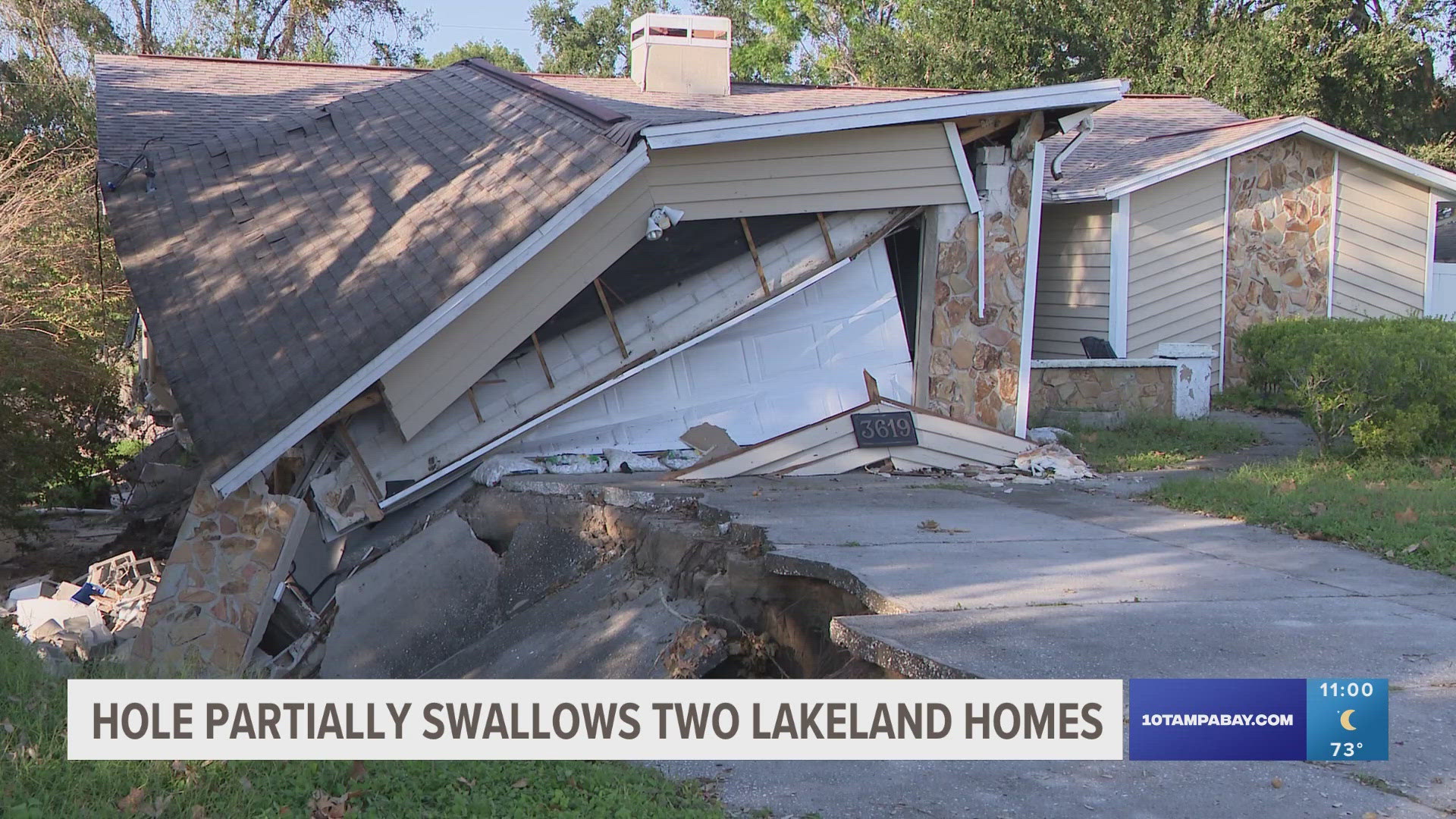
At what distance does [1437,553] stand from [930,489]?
357 centimetres

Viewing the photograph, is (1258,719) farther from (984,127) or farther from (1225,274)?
(1225,274)

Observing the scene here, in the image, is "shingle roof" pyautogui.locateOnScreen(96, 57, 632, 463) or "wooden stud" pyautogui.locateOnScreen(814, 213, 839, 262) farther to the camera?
"wooden stud" pyautogui.locateOnScreen(814, 213, 839, 262)

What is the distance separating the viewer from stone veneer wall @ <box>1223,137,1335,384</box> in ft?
54.2

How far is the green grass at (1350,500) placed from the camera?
7629 mm

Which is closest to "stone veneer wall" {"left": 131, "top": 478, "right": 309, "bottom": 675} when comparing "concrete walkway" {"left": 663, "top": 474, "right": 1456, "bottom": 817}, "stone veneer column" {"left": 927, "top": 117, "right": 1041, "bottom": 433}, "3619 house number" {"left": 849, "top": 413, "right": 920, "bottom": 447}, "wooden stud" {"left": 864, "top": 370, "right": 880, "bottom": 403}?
"concrete walkway" {"left": 663, "top": 474, "right": 1456, "bottom": 817}

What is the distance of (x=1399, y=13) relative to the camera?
25.7 meters

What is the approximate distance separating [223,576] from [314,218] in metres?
4.51

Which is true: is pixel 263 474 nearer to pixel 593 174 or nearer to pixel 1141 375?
pixel 593 174

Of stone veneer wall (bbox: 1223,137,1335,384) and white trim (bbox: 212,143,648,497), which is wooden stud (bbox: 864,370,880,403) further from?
stone veneer wall (bbox: 1223,137,1335,384)

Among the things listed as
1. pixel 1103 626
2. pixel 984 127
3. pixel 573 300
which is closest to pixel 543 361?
pixel 573 300

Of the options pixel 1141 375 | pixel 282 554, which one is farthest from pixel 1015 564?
pixel 1141 375

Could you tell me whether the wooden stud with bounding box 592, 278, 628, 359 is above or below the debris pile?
above

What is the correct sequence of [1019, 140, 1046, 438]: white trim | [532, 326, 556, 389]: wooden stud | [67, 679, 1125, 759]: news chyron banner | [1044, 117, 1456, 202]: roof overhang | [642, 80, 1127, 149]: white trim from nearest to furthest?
[67, 679, 1125, 759]: news chyron banner → [642, 80, 1127, 149]: white trim → [532, 326, 556, 389]: wooden stud → [1019, 140, 1046, 438]: white trim → [1044, 117, 1456, 202]: roof overhang

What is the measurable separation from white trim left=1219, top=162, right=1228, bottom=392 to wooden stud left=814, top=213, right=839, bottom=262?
8.02m
